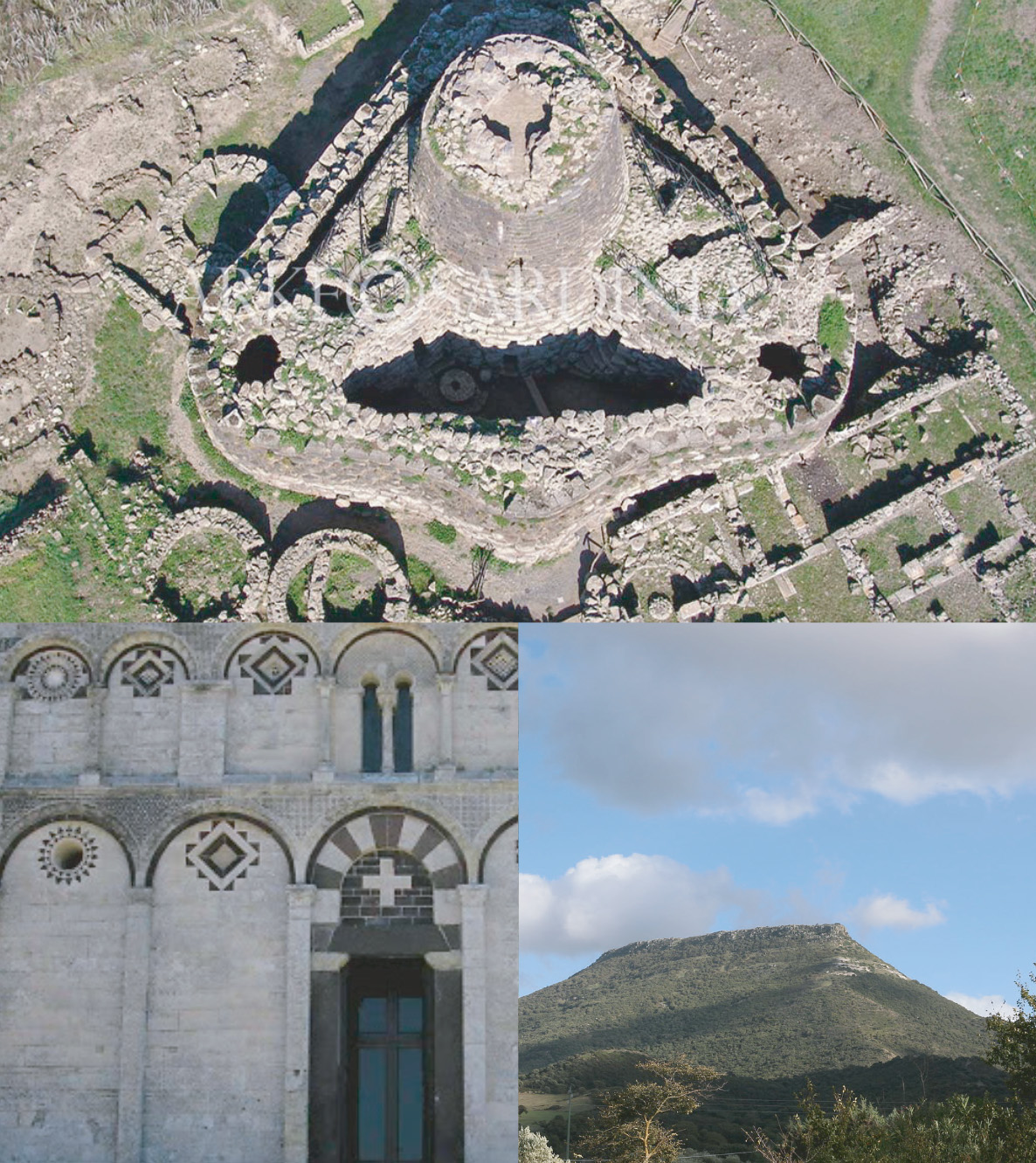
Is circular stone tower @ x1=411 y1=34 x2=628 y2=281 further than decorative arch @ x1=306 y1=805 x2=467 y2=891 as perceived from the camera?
Yes

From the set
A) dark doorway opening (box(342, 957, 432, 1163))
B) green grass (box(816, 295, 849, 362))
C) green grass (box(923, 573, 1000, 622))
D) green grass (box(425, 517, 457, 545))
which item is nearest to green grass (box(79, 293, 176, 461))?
green grass (box(425, 517, 457, 545))

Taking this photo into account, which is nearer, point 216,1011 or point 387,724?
point 216,1011

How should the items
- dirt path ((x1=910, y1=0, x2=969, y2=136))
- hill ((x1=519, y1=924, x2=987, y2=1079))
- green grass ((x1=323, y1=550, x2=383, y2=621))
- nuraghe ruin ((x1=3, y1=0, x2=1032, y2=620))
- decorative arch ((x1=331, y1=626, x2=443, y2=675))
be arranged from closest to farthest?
1. decorative arch ((x1=331, y1=626, x2=443, y2=675))
2. hill ((x1=519, y1=924, x2=987, y2=1079))
3. nuraghe ruin ((x1=3, y1=0, x2=1032, y2=620))
4. green grass ((x1=323, y1=550, x2=383, y2=621))
5. dirt path ((x1=910, y1=0, x2=969, y2=136))

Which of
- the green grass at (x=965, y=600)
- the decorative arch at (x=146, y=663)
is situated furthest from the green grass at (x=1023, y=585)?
the decorative arch at (x=146, y=663)

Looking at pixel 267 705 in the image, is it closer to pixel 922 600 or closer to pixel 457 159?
pixel 457 159

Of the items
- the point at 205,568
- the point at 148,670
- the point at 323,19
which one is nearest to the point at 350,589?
the point at 205,568

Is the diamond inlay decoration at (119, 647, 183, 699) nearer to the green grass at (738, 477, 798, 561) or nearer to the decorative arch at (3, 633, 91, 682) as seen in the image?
the decorative arch at (3, 633, 91, 682)

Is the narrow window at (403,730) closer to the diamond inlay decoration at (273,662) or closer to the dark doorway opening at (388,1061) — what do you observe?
the diamond inlay decoration at (273,662)

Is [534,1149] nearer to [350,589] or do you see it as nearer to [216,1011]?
[216,1011]
